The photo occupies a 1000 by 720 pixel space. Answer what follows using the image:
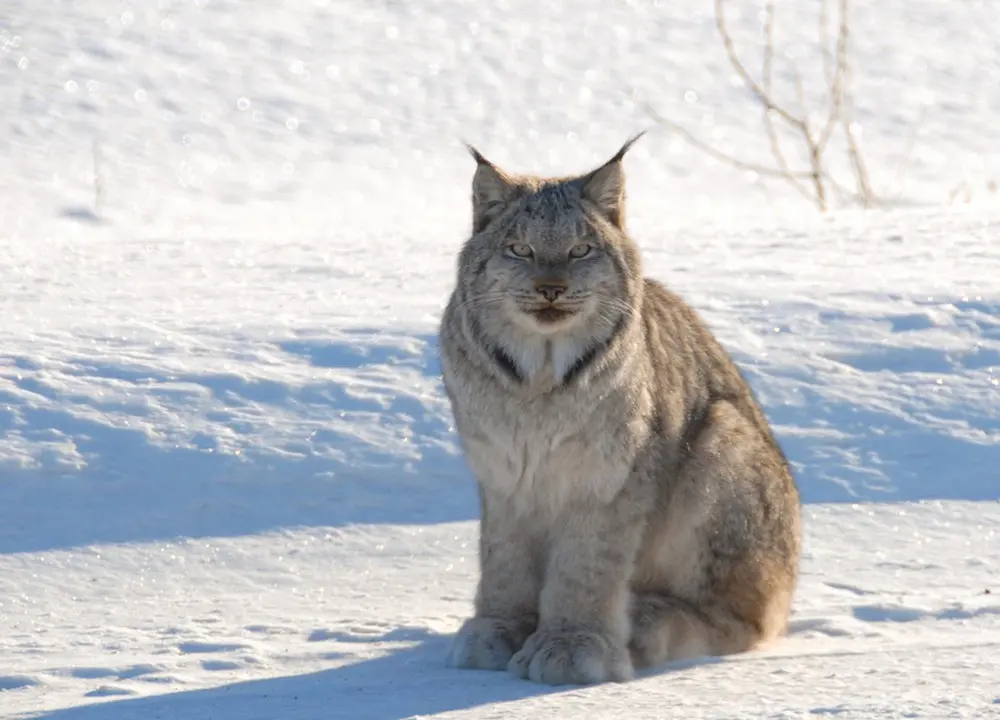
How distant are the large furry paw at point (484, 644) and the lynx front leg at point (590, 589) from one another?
0.25 feet

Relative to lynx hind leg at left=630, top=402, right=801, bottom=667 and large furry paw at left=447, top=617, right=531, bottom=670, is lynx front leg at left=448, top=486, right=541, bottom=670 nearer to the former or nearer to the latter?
large furry paw at left=447, top=617, right=531, bottom=670

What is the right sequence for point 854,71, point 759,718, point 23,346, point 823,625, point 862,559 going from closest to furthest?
1. point 759,718
2. point 823,625
3. point 862,559
4. point 23,346
5. point 854,71

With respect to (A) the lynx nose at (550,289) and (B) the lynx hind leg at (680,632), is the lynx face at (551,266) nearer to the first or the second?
(A) the lynx nose at (550,289)

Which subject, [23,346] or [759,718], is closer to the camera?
[759,718]

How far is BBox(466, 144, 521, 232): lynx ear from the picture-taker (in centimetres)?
453

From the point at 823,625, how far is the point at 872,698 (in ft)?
3.14

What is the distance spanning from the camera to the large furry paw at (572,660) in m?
4.29

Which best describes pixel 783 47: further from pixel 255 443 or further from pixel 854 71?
pixel 255 443

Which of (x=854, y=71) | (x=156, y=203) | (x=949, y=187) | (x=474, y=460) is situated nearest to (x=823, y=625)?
(x=474, y=460)

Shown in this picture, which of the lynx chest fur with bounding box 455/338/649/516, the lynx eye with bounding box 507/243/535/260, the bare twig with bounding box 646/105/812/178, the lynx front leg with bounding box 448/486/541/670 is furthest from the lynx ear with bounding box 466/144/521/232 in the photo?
the bare twig with bounding box 646/105/812/178

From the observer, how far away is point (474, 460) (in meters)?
4.61

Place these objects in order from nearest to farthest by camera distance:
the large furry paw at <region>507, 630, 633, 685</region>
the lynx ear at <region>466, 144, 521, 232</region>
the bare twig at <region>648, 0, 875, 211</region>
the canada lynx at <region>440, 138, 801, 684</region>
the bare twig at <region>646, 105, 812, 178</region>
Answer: the large furry paw at <region>507, 630, 633, 685</region> < the canada lynx at <region>440, 138, 801, 684</region> < the lynx ear at <region>466, 144, 521, 232</region> < the bare twig at <region>648, 0, 875, 211</region> < the bare twig at <region>646, 105, 812, 178</region>

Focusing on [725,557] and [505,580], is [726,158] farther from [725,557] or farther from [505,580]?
[505,580]

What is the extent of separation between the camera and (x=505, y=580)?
15.2ft
